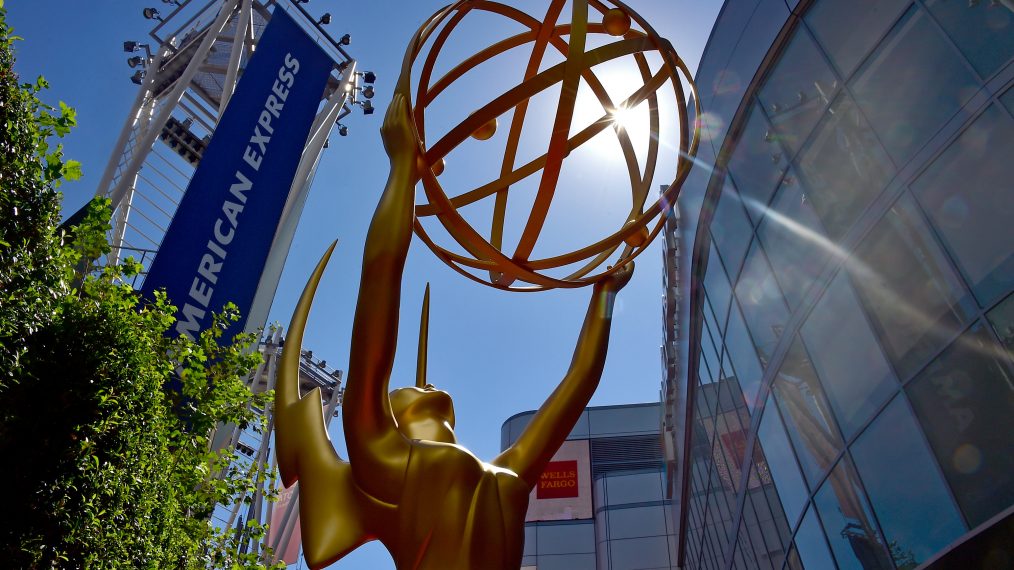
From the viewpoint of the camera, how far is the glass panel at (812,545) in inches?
396

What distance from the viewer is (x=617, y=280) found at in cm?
566

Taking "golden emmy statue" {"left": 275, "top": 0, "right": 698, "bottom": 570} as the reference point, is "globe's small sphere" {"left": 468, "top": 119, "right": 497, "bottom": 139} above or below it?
above

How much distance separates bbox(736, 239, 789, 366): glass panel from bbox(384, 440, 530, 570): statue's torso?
7337 millimetres

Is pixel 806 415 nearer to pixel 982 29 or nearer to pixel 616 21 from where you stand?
pixel 982 29

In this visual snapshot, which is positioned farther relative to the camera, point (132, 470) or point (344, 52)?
point (344, 52)

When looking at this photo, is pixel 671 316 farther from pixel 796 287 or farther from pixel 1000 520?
pixel 1000 520

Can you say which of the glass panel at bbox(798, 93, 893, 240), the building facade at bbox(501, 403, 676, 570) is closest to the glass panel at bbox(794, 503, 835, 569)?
the glass panel at bbox(798, 93, 893, 240)

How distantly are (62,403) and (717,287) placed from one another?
11.0 meters

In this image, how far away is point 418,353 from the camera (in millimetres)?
5527

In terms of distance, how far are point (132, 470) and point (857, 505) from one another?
782 cm

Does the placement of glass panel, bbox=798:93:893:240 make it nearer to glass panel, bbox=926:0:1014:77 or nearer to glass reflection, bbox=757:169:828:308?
glass reflection, bbox=757:169:828:308

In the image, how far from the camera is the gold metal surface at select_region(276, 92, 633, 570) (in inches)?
168

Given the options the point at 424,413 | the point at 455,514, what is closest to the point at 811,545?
the point at 424,413

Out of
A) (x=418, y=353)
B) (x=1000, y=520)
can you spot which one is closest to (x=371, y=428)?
(x=418, y=353)
